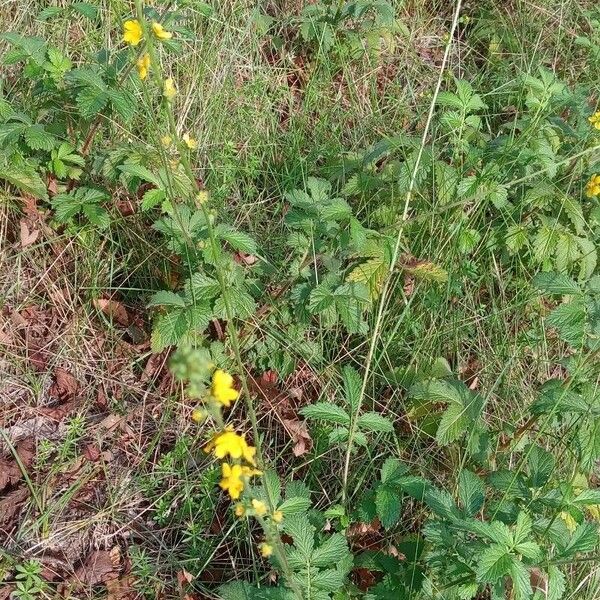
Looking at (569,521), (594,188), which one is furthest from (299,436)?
(594,188)

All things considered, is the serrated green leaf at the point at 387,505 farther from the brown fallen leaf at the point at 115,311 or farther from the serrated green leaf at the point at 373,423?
the brown fallen leaf at the point at 115,311

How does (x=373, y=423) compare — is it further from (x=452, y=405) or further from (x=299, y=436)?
(x=299, y=436)

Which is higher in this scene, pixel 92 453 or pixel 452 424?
pixel 452 424

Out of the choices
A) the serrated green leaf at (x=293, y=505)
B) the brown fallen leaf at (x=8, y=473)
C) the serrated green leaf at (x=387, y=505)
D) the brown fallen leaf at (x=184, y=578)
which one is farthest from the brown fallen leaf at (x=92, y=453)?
the serrated green leaf at (x=387, y=505)

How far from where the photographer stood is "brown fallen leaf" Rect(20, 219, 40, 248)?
253 centimetres

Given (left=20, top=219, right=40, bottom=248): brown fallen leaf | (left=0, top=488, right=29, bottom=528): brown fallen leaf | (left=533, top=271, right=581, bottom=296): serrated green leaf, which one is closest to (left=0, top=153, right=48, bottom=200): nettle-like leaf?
(left=20, top=219, right=40, bottom=248): brown fallen leaf

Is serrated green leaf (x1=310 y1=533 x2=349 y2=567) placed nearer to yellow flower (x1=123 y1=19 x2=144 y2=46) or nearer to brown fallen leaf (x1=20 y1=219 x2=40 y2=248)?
yellow flower (x1=123 y1=19 x2=144 y2=46)

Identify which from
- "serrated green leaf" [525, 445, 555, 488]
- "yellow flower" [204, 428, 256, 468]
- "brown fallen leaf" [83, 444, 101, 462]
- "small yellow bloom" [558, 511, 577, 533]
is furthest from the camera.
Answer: "brown fallen leaf" [83, 444, 101, 462]

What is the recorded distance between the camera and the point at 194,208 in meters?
2.33

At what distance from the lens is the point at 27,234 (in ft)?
8.34

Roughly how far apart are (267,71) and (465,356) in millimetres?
1506

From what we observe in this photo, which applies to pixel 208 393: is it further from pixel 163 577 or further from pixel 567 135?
pixel 567 135

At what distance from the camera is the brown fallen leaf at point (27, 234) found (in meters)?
2.53

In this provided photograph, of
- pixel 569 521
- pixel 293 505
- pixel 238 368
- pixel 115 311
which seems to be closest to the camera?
pixel 238 368
